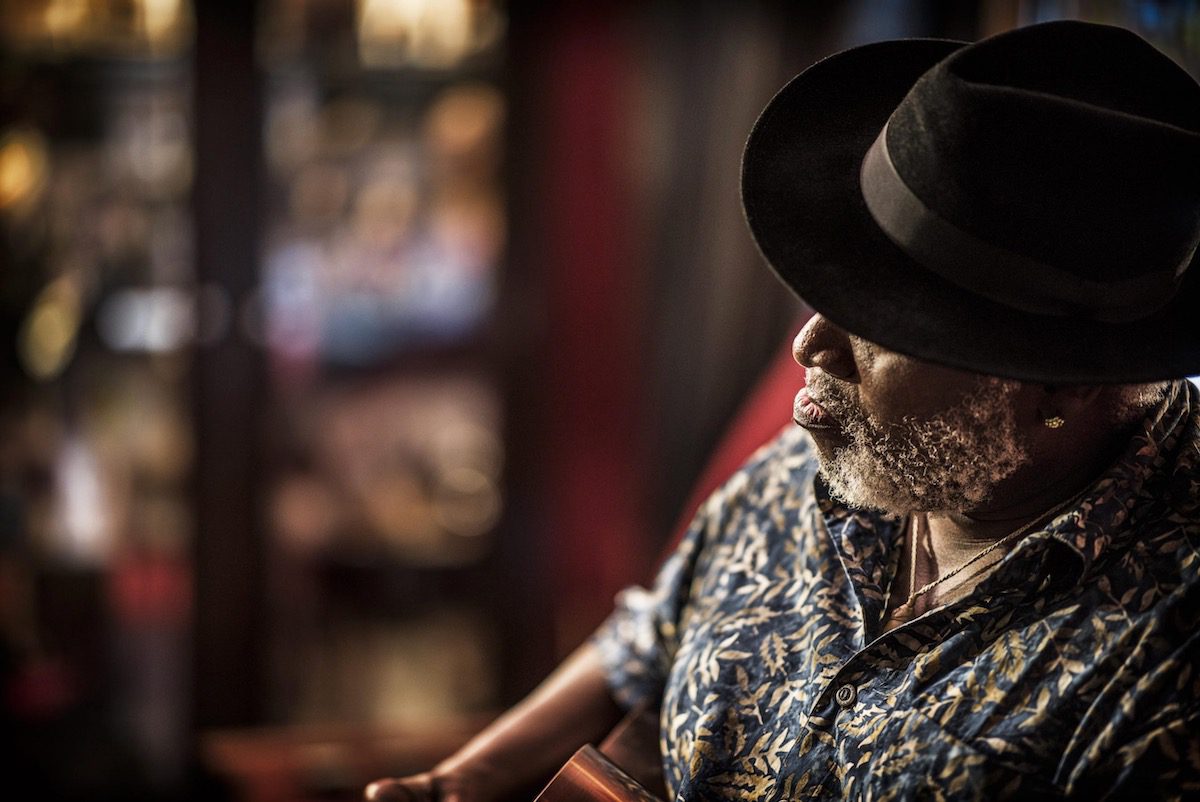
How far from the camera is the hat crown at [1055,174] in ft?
3.13

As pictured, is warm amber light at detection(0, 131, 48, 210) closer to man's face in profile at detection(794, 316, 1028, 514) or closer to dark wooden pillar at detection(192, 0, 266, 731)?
dark wooden pillar at detection(192, 0, 266, 731)

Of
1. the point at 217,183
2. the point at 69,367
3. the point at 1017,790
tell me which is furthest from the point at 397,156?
the point at 1017,790

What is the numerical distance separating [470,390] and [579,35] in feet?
2.85

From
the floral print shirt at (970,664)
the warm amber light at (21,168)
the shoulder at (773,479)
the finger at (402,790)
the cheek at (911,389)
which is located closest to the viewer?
the floral print shirt at (970,664)

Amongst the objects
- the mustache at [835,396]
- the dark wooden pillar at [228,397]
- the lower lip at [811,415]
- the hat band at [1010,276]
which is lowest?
the dark wooden pillar at [228,397]

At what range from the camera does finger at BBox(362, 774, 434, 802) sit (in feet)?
4.08

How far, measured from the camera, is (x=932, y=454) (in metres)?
1.09

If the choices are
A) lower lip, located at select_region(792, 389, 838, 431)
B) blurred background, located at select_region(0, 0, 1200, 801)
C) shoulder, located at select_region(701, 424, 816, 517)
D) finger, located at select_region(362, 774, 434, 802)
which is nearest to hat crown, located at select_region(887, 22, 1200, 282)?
lower lip, located at select_region(792, 389, 838, 431)

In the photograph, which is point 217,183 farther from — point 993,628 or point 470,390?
point 993,628

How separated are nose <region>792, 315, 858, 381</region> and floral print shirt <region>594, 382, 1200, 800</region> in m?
0.19

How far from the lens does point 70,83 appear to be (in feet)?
8.99

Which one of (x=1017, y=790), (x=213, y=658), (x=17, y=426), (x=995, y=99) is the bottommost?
(x=213, y=658)

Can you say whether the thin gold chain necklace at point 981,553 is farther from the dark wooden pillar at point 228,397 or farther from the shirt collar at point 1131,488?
the dark wooden pillar at point 228,397

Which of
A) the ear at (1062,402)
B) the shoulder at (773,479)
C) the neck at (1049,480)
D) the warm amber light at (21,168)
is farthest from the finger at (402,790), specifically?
the warm amber light at (21,168)
